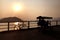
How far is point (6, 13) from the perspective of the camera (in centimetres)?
809

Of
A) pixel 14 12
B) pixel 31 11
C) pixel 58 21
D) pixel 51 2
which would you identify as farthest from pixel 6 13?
pixel 58 21

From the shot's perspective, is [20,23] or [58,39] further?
[20,23]

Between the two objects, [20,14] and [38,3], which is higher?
[38,3]

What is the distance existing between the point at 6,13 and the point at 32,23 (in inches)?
75.9

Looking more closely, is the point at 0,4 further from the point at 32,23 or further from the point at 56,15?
the point at 56,15

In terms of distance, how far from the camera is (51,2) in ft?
28.5

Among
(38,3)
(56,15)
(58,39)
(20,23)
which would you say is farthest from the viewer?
(56,15)

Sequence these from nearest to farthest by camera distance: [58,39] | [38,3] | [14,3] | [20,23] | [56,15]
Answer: [58,39] → [20,23] → [14,3] → [38,3] → [56,15]

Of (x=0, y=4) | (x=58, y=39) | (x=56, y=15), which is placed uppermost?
(x=0, y=4)

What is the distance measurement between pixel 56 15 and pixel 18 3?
10.2ft

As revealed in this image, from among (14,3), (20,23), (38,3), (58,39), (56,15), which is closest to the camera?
(58,39)

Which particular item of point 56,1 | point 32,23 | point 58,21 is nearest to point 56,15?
point 58,21

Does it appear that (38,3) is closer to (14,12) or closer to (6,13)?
(14,12)

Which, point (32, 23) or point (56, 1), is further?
point (56, 1)
